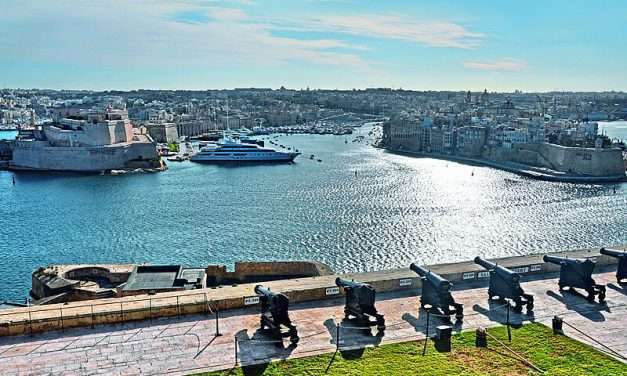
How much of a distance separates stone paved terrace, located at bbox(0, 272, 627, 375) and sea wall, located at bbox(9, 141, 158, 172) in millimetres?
62569

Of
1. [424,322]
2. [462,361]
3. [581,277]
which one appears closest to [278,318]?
[424,322]

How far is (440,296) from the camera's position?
1206 cm

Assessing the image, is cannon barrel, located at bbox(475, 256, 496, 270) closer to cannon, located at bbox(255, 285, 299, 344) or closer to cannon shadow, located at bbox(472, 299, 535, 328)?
cannon shadow, located at bbox(472, 299, 535, 328)

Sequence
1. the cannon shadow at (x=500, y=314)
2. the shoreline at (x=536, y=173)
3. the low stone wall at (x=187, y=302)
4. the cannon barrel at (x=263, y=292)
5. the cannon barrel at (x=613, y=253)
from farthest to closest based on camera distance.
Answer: the shoreline at (x=536, y=173) < the cannon barrel at (x=613, y=253) < the cannon shadow at (x=500, y=314) < the low stone wall at (x=187, y=302) < the cannon barrel at (x=263, y=292)

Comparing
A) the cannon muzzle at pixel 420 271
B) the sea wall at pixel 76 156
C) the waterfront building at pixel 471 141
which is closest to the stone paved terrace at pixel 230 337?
the cannon muzzle at pixel 420 271

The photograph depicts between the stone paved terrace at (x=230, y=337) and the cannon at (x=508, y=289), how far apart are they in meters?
0.27

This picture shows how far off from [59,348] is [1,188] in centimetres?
5407

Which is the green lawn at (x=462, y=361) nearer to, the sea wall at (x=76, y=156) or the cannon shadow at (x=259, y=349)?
the cannon shadow at (x=259, y=349)

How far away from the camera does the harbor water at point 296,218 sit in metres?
31.1

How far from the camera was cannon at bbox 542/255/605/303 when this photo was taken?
1327cm

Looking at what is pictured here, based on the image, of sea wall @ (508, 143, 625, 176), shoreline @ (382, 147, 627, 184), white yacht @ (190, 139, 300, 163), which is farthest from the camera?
white yacht @ (190, 139, 300, 163)

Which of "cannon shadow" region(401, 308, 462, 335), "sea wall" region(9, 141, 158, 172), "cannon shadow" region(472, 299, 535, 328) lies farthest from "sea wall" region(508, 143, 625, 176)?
"cannon shadow" region(401, 308, 462, 335)

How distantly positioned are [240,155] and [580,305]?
65.2 meters

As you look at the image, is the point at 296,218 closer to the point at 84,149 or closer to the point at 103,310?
the point at 103,310
